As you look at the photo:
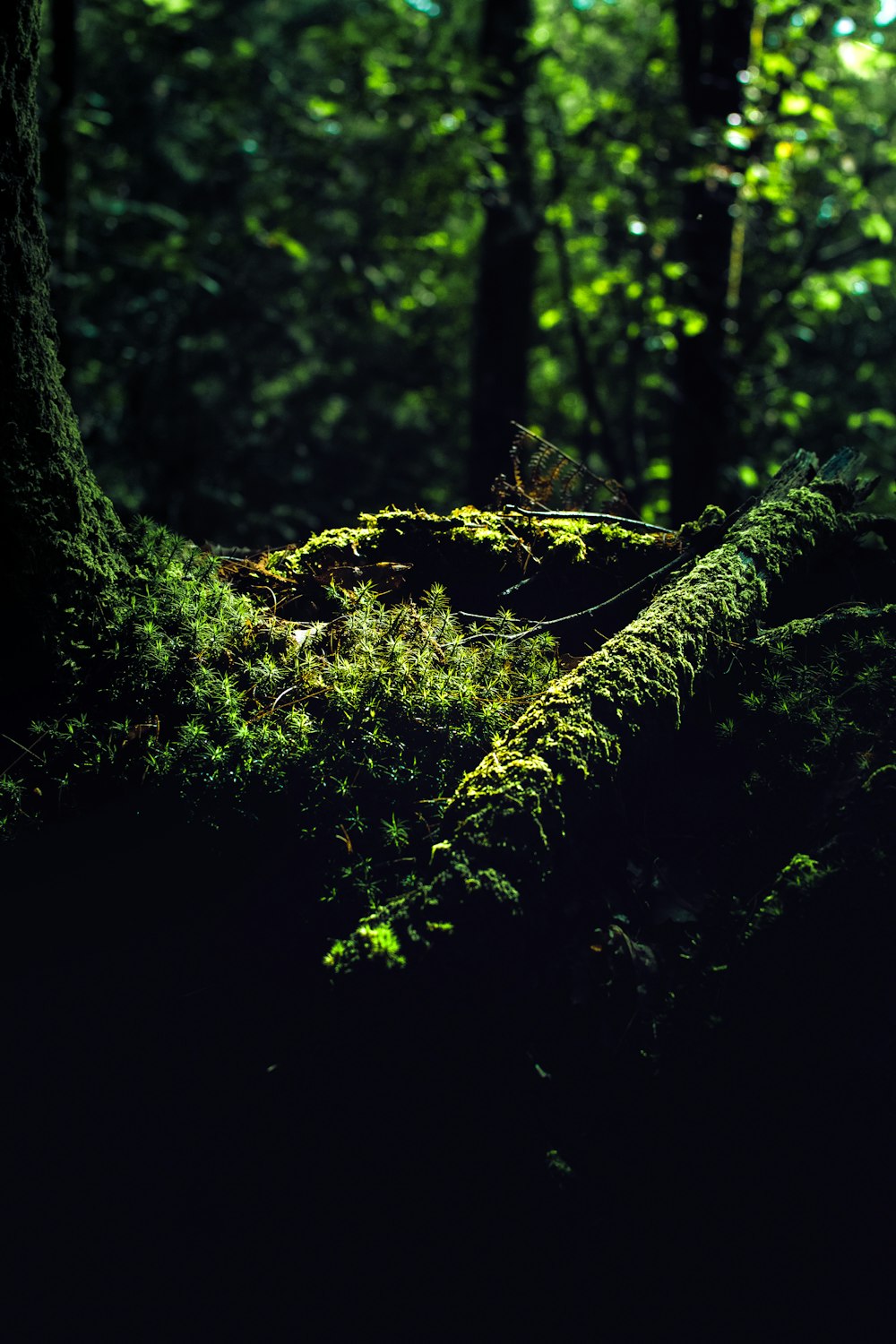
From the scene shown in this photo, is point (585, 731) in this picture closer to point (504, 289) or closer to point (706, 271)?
point (706, 271)

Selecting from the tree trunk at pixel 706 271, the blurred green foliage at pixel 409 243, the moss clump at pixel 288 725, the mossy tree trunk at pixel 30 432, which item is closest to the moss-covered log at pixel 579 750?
the moss clump at pixel 288 725

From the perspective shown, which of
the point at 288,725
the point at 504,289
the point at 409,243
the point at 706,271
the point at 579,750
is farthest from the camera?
the point at 409,243

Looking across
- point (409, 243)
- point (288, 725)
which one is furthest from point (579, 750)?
point (409, 243)

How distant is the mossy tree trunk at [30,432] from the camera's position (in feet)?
8.93

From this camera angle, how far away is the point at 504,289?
10.4 m

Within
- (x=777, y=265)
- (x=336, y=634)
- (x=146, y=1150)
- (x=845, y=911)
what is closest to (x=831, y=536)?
(x=845, y=911)

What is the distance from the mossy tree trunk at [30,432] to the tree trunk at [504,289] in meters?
7.33

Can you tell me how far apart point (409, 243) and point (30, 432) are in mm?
9899

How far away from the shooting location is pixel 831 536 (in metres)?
3.52

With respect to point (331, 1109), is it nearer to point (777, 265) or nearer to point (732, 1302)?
point (732, 1302)

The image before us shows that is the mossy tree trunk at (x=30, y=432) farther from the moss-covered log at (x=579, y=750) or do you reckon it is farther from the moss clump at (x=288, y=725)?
the moss-covered log at (x=579, y=750)

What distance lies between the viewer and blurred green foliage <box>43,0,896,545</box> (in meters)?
8.86

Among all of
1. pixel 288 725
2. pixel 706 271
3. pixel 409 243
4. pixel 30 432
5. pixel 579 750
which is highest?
pixel 409 243

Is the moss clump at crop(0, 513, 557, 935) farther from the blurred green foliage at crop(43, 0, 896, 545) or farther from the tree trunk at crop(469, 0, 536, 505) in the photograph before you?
the tree trunk at crop(469, 0, 536, 505)
